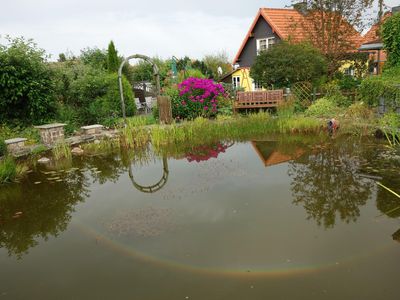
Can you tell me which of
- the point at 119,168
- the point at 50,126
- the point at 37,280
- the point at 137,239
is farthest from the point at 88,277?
the point at 50,126

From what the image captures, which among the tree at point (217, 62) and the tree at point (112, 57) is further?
the tree at point (217, 62)

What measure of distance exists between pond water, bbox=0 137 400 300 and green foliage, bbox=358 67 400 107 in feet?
6.78

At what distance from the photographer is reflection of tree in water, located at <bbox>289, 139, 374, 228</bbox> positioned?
13.1 feet

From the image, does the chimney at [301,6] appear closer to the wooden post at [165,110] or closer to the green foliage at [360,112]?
the green foliage at [360,112]

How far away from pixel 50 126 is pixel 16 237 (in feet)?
16.9

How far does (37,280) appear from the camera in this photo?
2943 millimetres

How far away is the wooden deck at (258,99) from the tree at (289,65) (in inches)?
32.4

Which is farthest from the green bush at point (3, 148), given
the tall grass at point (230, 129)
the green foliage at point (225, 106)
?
the green foliage at point (225, 106)

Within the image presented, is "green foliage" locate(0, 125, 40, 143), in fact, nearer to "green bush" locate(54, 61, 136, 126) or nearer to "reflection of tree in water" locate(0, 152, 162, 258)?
"green bush" locate(54, 61, 136, 126)

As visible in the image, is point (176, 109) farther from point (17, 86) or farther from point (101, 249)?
point (101, 249)

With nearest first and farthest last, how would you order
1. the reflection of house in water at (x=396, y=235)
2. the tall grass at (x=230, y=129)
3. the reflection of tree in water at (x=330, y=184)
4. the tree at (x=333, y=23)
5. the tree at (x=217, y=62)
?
the reflection of house in water at (x=396, y=235)
the reflection of tree in water at (x=330, y=184)
the tall grass at (x=230, y=129)
the tree at (x=333, y=23)
the tree at (x=217, y=62)

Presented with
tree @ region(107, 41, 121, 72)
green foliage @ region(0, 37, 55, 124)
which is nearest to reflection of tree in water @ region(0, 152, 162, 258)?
green foliage @ region(0, 37, 55, 124)

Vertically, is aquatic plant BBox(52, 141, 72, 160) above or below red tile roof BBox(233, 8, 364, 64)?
below

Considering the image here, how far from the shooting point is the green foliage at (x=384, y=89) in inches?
299
